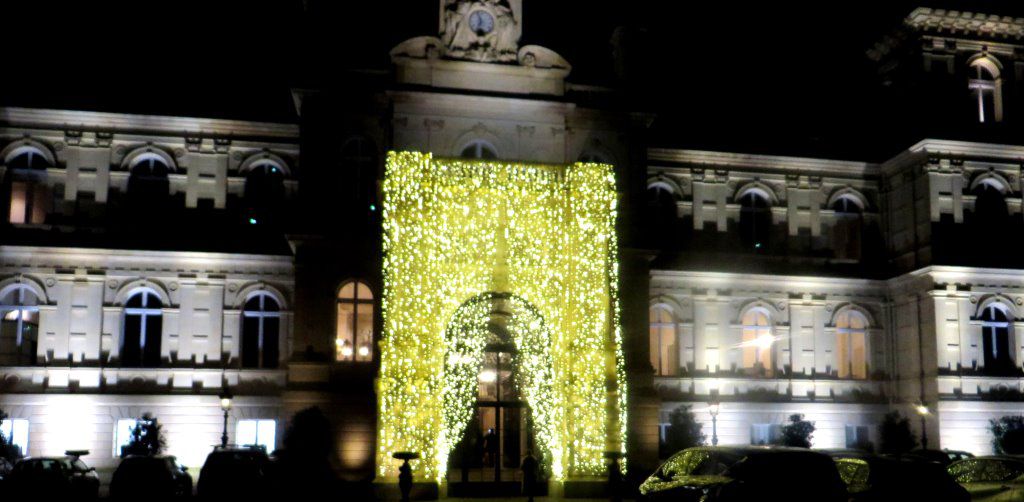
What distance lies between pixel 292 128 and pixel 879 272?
22438 mm

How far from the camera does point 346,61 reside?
1479 inches

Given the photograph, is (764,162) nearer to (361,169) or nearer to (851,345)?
(851,345)

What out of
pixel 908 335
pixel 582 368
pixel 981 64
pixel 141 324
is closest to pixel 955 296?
pixel 908 335

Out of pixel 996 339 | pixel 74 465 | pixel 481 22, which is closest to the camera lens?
pixel 74 465

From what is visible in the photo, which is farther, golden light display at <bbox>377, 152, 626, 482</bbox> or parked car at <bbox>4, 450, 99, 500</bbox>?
golden light display at <bbox>377, 152, 626, 482</bbox>

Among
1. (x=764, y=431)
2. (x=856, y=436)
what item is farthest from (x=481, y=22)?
(x=856, y=436)

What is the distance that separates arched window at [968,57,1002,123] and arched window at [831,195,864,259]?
18.3 feet

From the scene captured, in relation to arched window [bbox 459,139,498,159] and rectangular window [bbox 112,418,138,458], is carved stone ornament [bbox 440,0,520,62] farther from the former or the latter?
rectangular window [bbox 112,418,138,458]

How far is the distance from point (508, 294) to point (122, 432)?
1396 centimetres

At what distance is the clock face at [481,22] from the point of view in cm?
3800

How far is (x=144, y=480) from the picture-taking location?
28.9m

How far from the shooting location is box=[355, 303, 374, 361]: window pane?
122 feet

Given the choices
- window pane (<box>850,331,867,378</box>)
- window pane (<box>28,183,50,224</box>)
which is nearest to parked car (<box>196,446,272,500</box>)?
window pane (<box>28,183,50,224</box>)

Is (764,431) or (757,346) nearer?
(764,431)
